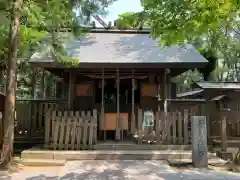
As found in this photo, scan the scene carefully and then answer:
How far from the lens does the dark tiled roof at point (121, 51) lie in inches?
387

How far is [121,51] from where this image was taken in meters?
10.9

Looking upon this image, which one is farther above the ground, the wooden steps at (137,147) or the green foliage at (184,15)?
the green foliage at (184,15)

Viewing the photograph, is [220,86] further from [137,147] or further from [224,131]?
[137,147]

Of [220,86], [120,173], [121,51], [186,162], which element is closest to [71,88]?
[121,51]

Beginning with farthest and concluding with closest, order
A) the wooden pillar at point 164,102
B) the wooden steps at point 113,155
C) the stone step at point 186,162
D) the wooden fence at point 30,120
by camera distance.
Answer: the wooden fence at point 30,120
the wooden pillar at point 164,102
the wooden steps at point 113,155
the stone step at point 186,162

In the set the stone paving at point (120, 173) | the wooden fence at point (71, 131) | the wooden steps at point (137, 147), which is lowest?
the stone paving at point (120, 173)

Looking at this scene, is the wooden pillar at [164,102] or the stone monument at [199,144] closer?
the stone monument at [199,144]

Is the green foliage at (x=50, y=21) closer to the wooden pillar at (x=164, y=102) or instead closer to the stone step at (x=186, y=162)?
the wooden pillar at (x=164, y=102)

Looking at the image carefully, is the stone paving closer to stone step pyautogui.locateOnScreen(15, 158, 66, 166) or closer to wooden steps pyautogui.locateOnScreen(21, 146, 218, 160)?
stone step pyautogui.locateOnScreen(15, 158, 66, 166)

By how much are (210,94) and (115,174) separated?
7.33m

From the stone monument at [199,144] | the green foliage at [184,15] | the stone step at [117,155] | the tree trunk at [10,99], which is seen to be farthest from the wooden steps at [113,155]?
the green foliage at [184,15]

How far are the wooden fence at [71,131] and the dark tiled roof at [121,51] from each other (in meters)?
1.99

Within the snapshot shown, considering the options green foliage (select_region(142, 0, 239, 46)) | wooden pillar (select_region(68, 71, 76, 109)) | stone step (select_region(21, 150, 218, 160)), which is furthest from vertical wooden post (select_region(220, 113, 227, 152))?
wooden pillar (select_region(68, 71, 76, 109))

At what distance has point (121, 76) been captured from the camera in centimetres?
1160
